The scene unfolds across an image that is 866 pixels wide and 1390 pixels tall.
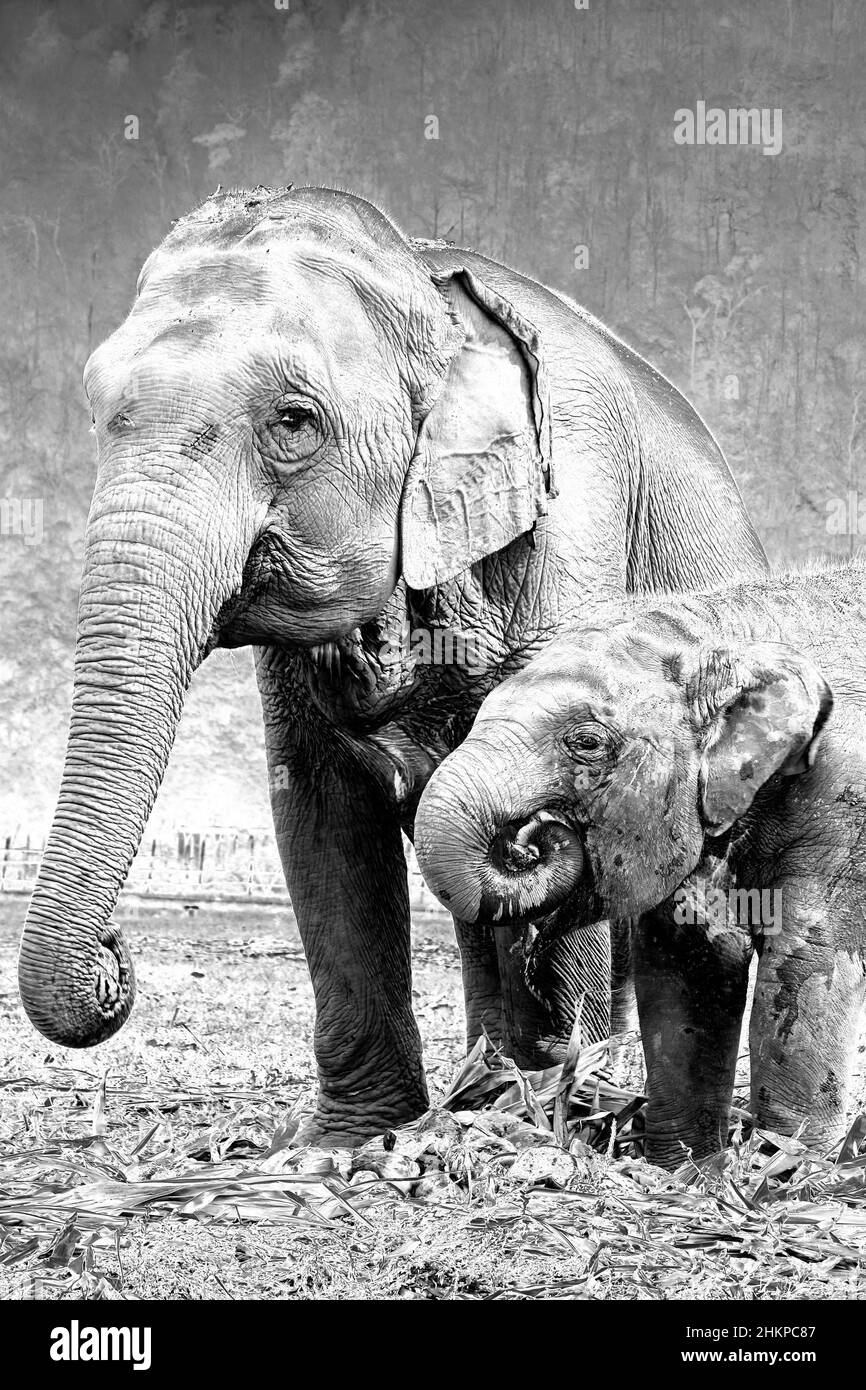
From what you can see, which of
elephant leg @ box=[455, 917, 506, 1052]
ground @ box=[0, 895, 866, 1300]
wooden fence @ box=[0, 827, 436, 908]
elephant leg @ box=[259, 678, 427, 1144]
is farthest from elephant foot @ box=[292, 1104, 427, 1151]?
wooden fence @ box=[0, 827, 436, 908]

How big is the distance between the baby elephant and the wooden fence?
1078 centimetres

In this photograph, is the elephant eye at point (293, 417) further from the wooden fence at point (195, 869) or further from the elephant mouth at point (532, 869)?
the wooden fence at point (195, 869)

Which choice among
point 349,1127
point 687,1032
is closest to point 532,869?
point 687,1032

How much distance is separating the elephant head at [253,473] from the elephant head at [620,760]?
61 cm

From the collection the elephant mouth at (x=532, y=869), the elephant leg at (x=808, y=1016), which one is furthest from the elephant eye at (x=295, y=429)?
the elephant leg at (x=808, y=1016)

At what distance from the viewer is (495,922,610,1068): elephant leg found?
661cm

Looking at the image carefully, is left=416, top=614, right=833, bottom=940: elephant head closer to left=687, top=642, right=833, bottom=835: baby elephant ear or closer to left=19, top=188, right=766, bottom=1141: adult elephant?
left=687, top=642, right=833, bottom=835: baby elephant ear

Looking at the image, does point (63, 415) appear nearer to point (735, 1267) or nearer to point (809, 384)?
point (809, 384)

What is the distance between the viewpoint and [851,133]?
2059 centimetres

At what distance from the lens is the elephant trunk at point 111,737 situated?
4.87 metres

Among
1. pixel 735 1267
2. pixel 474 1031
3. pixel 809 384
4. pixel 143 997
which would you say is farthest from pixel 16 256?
pixel 735 1267

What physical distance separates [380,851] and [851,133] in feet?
51.7
